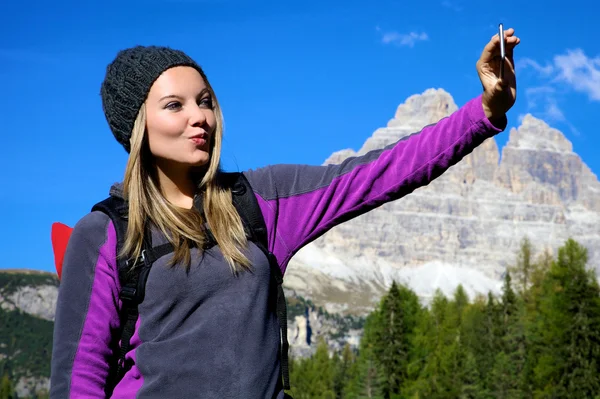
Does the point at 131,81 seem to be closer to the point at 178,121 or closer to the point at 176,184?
the point at 178,121

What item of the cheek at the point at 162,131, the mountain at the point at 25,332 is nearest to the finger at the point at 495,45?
the cheek at the point at 162,131

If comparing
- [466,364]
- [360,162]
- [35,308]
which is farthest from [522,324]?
[35,308]

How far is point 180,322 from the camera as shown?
108 inches

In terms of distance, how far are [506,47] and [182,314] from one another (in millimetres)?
1331

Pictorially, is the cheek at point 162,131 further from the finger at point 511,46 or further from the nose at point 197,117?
the finger at point 511,46

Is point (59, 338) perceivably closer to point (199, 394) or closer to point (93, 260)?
point (93, 260)

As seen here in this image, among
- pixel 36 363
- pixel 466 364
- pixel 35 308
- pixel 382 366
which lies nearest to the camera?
pixel 382 366

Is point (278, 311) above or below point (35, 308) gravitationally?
above

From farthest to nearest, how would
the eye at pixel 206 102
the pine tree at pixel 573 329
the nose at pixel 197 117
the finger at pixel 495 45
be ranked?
the pine tree at pixel 573 329 < the eye at pixel 206 102 < the nose at pixel 197 117 < the finger at pixel 495 45

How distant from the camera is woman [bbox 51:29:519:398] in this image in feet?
8.93

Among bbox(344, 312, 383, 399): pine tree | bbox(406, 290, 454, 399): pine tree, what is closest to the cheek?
bbox(406, 290, 454, 399): pine tree

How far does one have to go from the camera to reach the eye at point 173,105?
2984 millimetres

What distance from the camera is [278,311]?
→ 286 cm

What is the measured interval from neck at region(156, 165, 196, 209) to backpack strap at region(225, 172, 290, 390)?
6.4 inches
